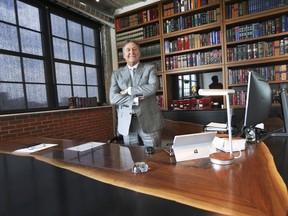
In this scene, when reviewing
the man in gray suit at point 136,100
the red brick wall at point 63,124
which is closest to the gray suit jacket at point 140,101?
the man in gray suit at point 136,100

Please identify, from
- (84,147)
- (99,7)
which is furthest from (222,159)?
(99,7)

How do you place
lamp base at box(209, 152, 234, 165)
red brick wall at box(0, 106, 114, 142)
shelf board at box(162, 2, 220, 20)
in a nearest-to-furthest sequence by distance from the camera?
1. lamp base at box(209, 152, 234, 165)
2. red brick wall at box(0, 106, 114, 142)
3. shelf board at box(162, 2, 220, 20)

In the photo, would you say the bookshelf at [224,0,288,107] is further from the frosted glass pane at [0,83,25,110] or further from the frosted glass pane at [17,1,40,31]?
the frosted glass pane at [0,83,25,110]

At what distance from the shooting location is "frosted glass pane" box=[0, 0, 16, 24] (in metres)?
2.58

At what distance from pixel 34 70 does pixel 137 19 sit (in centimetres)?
191

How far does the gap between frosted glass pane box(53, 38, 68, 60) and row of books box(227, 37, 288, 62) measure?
2626 mm

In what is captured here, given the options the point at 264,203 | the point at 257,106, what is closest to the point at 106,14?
the point at 257,106

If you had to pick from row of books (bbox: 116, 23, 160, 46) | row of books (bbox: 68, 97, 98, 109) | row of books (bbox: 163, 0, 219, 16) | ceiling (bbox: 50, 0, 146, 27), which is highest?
ceiling (bbox: 50, 0, 146, 27)

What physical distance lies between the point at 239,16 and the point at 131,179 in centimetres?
288

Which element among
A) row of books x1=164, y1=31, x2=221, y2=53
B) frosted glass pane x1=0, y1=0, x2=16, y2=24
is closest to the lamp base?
row of books x1=164, y1=31, x2=221, y2=53

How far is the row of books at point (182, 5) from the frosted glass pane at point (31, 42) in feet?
6.63

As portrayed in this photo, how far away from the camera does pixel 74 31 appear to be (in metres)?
3.62

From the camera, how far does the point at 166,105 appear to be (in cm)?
342

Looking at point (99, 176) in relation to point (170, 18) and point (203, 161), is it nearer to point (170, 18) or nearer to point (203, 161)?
point (203, 161)
